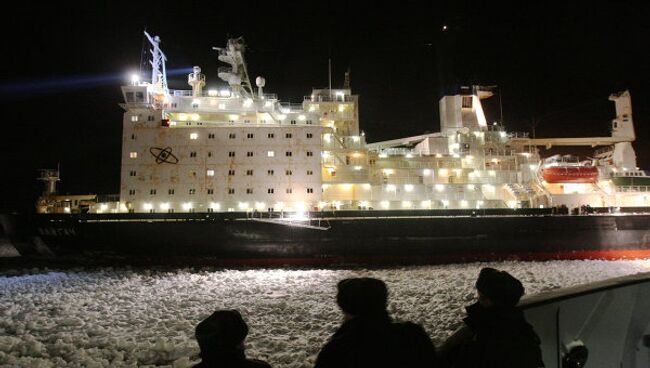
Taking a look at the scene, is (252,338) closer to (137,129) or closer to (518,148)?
(137,129)

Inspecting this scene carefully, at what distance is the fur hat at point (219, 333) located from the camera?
1619mm

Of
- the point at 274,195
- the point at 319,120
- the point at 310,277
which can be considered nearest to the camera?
the point at 310,277

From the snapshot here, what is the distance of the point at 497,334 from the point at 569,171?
23.8 m

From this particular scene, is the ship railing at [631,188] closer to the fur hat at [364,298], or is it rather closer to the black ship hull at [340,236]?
the black ship hull at [340,236]

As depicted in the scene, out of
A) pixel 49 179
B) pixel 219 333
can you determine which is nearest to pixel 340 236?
pixel 219 333

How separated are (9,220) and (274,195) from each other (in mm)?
12174

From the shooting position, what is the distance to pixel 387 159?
21.8 metres

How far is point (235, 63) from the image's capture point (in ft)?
69.8

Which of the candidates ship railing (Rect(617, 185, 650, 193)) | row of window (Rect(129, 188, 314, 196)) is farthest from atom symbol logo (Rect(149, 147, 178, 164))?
ship railing (Rect(617, 185, 650, 193))

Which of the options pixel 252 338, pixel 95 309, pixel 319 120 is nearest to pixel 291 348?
pixel 252 338

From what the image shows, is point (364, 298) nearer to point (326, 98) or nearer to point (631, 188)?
point (326, 98)

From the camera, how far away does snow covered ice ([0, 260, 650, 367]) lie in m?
5.77

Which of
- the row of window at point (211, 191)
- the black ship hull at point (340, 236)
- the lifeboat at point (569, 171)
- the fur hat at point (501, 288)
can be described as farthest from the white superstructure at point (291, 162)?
the fur hat at point (501, 288)

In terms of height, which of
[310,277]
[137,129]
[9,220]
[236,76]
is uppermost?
[236,76]
